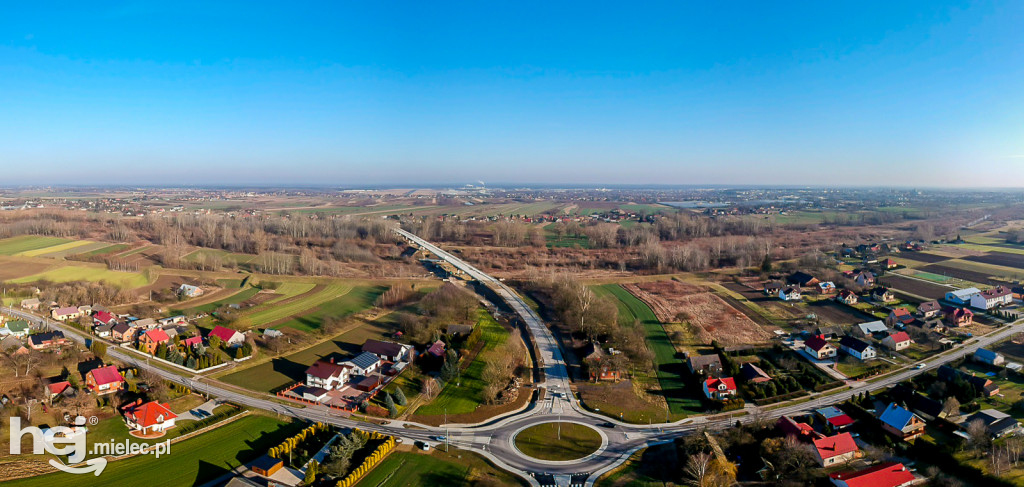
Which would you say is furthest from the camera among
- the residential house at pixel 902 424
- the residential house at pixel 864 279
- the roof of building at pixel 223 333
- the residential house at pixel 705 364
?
the residential house at pixel 864 279

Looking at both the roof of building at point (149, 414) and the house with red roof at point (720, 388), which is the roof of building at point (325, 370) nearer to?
the roof of building at point (149, 414)

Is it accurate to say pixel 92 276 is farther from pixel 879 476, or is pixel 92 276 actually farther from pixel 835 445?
pixel 879 476

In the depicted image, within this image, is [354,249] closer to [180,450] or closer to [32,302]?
[32,302]

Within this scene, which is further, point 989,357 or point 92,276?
point 92,276

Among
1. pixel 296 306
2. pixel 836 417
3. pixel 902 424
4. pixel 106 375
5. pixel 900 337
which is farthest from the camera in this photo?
pixel 296 306

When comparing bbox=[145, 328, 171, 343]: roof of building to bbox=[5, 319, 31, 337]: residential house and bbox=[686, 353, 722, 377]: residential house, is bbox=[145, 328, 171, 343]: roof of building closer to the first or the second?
bbox=[5, 319, 31, 337]: residential house

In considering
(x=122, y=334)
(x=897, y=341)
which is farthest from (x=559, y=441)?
(x=122, y=334)

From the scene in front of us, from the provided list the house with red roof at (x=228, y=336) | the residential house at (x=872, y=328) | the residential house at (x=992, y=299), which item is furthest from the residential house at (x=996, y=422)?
the house with red roof at (x=228, y=336)
